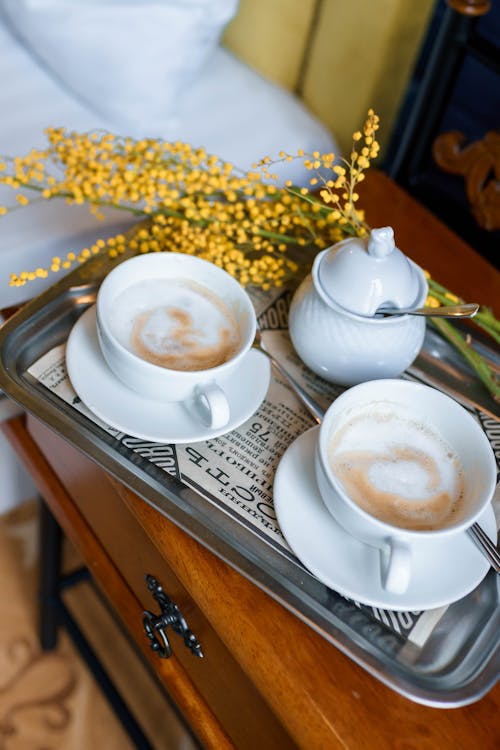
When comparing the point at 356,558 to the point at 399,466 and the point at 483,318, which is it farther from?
the point at 483,318

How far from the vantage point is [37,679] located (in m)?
0.94

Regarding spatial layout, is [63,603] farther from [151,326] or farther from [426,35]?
[426,35]

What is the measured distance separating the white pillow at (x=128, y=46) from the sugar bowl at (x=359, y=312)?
0.51 meters

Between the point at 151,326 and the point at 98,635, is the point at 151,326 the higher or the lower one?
the higher one

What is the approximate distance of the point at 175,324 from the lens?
1.90ft

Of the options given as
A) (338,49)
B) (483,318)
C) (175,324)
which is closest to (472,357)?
(483,318)

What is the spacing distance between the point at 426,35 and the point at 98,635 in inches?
34.4

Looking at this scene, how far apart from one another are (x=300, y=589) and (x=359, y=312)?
0.19 meters

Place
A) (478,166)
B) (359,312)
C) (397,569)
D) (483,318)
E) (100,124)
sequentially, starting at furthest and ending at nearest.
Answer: (100,124), (478,166), (483,318), (359,312), (397,569)

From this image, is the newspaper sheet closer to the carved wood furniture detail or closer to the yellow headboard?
the carved wood furniture detail

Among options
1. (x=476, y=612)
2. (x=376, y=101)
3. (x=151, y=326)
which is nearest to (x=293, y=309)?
(x=151, y=326)

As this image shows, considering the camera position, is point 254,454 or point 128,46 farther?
point 128,46

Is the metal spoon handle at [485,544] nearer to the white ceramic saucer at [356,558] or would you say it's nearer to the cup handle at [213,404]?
the white ceramic saucer at [356,558]

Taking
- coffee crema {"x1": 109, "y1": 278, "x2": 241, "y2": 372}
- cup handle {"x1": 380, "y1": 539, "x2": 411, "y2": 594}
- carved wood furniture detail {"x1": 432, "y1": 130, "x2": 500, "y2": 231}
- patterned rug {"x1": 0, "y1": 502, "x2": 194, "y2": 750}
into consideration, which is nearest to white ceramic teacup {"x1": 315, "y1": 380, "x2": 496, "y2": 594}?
cup handle {"x1": 380, "y1": 539, "x2": 411, "y2": 594}
